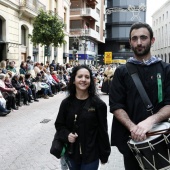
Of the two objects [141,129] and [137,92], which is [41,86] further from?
[141,129]

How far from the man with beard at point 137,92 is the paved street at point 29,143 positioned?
2.31 metres

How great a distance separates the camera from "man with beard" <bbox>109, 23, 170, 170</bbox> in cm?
276

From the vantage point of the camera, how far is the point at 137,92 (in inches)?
109

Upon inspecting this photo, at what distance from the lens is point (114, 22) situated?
71438 millimetres

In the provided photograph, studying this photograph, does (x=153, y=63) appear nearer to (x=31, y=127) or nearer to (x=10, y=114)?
(x=31, y=127)

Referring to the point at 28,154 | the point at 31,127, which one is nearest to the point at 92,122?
the point at 28,154

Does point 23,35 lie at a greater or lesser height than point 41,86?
greater

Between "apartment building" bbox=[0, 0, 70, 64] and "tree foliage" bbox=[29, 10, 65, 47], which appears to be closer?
"apartment building" bbox=[0, 0, 70, 64]

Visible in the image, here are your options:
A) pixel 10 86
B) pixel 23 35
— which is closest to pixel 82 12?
pixel 23 35

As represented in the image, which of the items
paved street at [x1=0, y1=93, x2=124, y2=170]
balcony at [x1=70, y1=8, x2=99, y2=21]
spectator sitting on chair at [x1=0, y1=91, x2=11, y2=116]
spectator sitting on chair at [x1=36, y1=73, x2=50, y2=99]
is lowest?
paved street at [x1=0, y1=93, x2=124, y2=170]

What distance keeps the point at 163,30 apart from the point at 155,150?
8100 cm

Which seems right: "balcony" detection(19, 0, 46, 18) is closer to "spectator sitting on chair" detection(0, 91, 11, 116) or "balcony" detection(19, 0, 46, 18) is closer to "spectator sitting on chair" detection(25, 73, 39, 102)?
"spectator sitting on chair" detection(25, 73, 39, 102)

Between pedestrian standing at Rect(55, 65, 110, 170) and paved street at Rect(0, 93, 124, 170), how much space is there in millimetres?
1944

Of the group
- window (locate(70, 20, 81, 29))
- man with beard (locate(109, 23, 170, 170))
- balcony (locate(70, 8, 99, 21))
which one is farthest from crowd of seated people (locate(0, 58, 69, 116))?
window (locate(70, 20, 81, 29))
